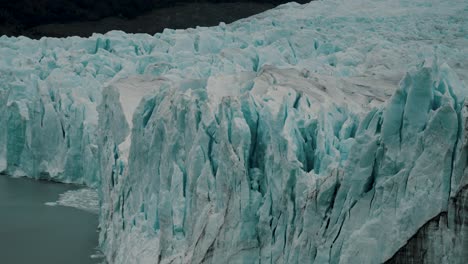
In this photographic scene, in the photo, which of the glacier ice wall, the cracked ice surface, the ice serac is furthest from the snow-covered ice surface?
the ice serac

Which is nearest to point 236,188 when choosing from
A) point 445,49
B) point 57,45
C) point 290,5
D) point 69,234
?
point 69,234

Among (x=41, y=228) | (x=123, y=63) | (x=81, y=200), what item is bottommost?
(x=81, y=200)

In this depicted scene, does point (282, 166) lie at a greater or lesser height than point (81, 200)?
greater

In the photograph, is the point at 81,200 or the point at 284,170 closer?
the point at 284,170

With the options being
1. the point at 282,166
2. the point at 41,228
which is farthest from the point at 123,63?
the point at 282,166

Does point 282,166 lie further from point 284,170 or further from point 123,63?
point 123,63

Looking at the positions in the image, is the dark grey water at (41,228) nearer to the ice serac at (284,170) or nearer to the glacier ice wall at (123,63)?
the ice serac at (284,170)

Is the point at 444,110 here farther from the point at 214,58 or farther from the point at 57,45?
the point at 57,45
